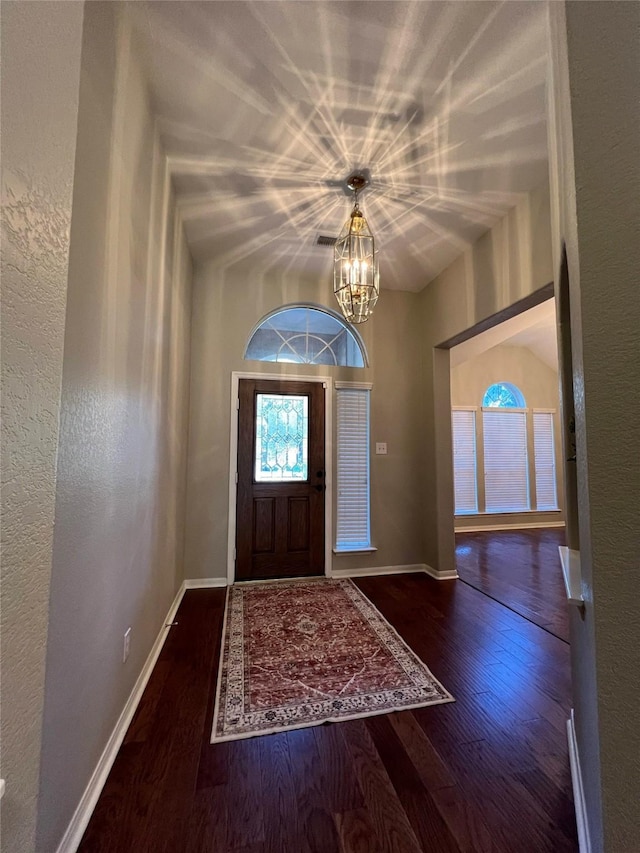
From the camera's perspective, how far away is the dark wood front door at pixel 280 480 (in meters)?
3.49

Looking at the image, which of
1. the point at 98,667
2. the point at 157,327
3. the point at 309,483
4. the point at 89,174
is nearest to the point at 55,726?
the point at 98,667

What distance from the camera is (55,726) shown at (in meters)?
0.96

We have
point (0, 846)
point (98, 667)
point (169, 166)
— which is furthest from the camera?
point (169, 166)

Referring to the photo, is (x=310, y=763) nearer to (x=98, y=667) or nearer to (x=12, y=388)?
(x=98, y=667)

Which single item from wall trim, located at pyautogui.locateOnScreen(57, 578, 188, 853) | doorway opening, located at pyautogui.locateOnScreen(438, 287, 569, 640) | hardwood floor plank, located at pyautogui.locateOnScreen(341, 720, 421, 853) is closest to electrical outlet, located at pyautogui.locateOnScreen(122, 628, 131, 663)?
wall trim, located at pyautogui.locateOnScreen(57, 578, 188, 853)

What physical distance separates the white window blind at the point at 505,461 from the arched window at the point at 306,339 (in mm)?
3539

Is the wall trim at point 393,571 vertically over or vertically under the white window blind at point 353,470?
under

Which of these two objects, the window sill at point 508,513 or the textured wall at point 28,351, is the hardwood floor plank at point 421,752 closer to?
the textured wall at point 28,351

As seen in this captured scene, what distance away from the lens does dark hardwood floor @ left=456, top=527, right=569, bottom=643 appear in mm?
2803

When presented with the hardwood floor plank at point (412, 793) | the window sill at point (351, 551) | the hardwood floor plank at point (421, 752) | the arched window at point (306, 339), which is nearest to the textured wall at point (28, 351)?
the hardwood floor plank at point (412, 793)

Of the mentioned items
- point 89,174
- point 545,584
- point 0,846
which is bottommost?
point 545,584

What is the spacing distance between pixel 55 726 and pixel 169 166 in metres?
2.86

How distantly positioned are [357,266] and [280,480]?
2.20 meters

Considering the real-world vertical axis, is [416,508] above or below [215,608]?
above
